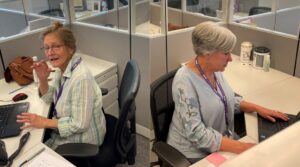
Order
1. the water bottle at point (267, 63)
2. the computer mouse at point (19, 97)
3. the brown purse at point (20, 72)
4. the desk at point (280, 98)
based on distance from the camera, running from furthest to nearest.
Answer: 1. the water bottle at point (267, 63)
2. the brown purse at point (20, 72)
3. the computer mouse at point (19, 97)
4. the desk at point (280, 98)

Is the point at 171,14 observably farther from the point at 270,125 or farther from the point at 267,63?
the point at 270,125

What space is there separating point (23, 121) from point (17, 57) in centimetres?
99

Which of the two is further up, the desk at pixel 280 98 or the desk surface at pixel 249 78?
the desk surface at pixel 249 78

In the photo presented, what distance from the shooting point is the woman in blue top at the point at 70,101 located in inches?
62.2

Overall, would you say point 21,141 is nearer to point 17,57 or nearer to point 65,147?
point 65,147

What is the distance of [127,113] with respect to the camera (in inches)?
58.1

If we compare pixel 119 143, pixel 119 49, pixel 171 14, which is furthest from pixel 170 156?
pixel 171 14

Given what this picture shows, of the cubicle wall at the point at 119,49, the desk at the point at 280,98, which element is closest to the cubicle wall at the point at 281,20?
the desk at the point at 280,98

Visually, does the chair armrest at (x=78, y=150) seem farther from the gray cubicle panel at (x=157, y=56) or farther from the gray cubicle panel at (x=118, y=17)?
the gray cubicle panel at (x=118, y=17)

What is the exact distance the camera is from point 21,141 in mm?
1467

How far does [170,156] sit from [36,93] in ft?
3.58

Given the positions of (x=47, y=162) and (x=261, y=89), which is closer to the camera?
(x=47, y=162)

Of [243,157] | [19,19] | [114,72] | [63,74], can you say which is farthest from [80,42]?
[243,157]

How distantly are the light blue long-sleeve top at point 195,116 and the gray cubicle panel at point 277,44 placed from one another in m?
0.89
